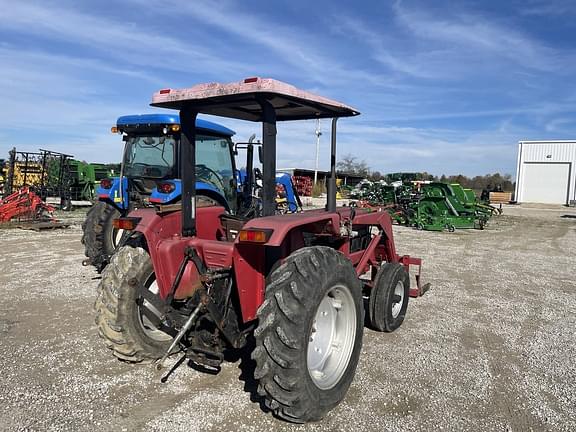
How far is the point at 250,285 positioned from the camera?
338cm

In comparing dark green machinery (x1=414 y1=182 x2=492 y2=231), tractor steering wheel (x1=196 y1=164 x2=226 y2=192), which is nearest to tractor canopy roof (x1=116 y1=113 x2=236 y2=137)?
tractor steering wheel (x1=196 y1=164 x2=226 y2=192)

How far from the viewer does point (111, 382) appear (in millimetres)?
3629

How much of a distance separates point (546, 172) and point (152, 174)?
36793 mm

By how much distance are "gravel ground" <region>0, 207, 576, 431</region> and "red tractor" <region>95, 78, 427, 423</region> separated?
31 cm

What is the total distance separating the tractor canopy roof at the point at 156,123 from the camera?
22.7 feet

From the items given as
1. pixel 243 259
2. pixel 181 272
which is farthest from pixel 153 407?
pixel 243 259

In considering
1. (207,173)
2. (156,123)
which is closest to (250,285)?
(207,173)

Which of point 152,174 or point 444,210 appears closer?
point 152,174

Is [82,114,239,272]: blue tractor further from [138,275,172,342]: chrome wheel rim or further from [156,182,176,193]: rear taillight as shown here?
[138,275,172,342]: chrome wheel rim

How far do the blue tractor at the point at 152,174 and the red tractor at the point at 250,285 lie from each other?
255 centimetres

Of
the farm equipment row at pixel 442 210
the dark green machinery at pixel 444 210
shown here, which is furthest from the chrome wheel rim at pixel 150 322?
the dark green machinery at pixel 444 210

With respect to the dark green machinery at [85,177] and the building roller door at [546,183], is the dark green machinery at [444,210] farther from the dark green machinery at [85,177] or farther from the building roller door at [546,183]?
the building roller door at [546,183]

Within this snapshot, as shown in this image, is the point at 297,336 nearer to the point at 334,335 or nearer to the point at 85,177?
the point at 334,335

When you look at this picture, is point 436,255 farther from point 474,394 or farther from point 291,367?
point 291,367
